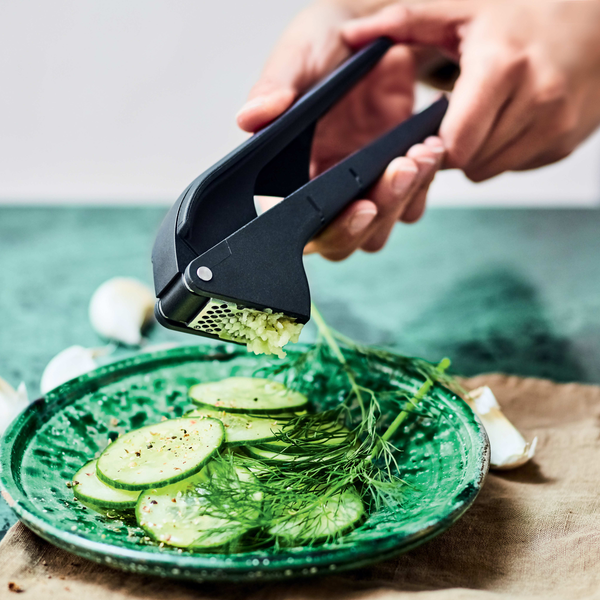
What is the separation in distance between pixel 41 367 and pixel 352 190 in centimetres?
71

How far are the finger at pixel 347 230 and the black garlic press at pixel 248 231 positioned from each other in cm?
5

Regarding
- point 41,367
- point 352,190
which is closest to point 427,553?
point 352,190

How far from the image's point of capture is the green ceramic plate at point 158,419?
59 centimetres

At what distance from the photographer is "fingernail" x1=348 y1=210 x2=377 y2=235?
107 cm

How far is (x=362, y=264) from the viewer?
1.93 meters

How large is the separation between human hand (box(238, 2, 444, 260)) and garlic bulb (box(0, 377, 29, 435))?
0.54 meters

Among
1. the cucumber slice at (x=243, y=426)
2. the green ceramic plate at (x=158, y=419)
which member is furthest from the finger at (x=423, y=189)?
the cucumber slice at (x=243, y=426)

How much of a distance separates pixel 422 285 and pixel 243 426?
98 cm

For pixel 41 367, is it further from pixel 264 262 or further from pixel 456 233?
pixel 456 233

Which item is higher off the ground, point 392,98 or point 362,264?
point 392,98

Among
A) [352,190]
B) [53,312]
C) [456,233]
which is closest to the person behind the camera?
[352,190]

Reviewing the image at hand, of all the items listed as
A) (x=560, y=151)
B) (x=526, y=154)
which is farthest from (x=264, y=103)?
(x=560, y=151)

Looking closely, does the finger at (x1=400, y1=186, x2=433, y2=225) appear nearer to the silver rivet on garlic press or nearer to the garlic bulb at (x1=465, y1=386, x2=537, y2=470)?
the garlic bulb at (x1=465, y1=386, x2=537, y2=470)

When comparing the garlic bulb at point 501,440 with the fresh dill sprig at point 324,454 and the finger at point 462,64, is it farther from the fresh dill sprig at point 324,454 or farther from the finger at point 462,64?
the finger at point 462,64
